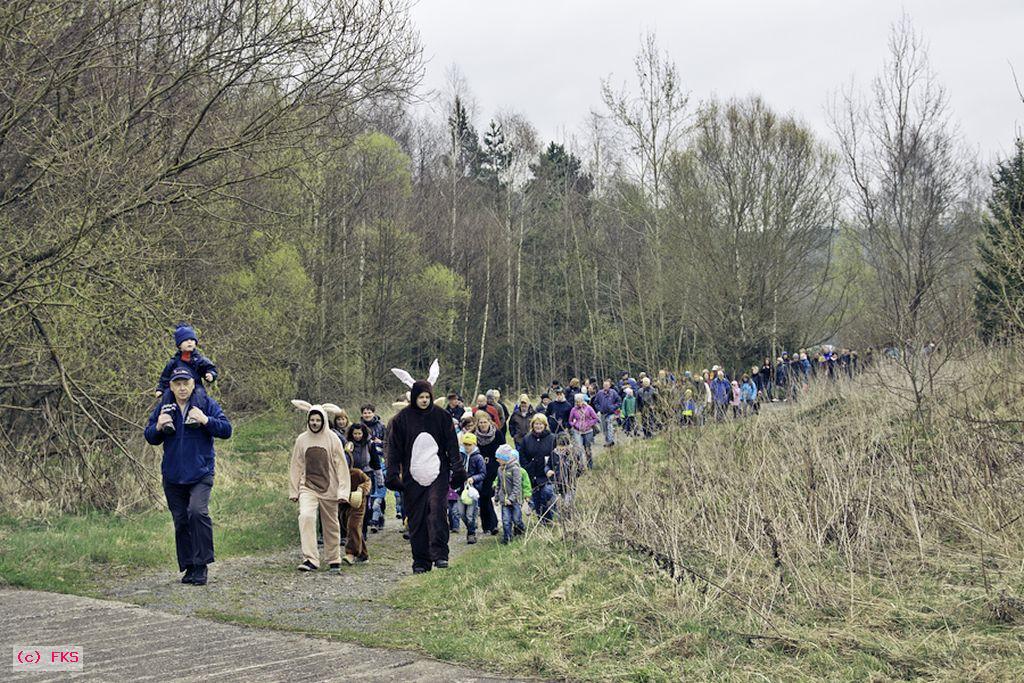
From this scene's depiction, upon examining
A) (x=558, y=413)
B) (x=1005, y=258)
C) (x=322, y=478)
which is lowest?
(x=322, y=478)

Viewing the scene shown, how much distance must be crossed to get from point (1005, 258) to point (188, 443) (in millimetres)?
9636

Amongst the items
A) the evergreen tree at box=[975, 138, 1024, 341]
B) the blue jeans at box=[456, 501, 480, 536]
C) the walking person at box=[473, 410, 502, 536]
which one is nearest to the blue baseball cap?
the blue jeans at box=[456, 501, 480, 536]

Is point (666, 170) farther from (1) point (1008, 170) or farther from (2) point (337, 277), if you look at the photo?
(1) point (1008, 170)

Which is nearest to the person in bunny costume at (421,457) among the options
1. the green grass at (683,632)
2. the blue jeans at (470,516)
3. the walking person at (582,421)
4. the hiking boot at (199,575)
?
the green grass at (683,632)

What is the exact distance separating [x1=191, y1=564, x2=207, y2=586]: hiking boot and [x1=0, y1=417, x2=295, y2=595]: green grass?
91cm

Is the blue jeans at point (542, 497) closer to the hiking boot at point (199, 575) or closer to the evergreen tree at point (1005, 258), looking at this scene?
the hiking boot at point (199, 575)

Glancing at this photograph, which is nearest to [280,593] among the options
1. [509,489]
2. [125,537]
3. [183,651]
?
[125,537]

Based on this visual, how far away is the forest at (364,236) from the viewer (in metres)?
12.5

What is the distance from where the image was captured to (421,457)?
36.1 ft

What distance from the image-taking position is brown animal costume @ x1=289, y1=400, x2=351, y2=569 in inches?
471

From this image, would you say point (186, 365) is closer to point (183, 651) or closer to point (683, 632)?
point (183, 651)

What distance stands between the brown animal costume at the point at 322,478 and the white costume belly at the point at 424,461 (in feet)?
4.48

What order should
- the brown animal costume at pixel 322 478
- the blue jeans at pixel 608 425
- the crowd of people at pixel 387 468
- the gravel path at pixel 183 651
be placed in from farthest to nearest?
1. the blue jeans at pixel 608 425
2. the brown animal costume at pixel 322 478
3. the crowd of people at pixel 387 468
4. the gravel path at pixel 183 651

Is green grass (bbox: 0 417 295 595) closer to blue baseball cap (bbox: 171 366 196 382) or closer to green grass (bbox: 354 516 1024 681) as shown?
blue baseball cap (bbox: 171 366 196 382)
